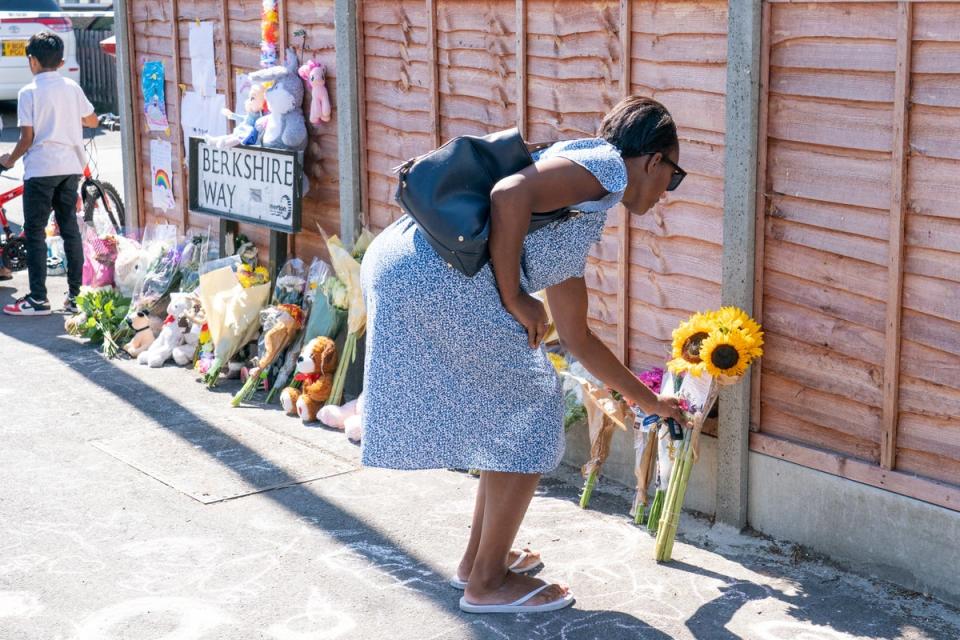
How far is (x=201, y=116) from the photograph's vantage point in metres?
8.02

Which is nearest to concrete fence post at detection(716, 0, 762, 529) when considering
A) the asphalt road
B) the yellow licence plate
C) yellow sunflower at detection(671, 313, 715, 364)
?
yellow sunflower at detection(671, 313, 715, 364)

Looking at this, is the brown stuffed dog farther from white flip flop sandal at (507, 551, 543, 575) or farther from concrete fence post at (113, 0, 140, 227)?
concrete fence post at (113, 0, 140, 227)

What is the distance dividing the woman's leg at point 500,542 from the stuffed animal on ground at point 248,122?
3.70 metres

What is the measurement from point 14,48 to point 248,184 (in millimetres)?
13201

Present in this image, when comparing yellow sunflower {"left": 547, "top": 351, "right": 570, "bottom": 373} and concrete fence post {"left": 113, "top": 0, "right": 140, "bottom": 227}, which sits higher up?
concrete fence post {"left": 113, "top": 0, "right": 140, "bottom": 227}

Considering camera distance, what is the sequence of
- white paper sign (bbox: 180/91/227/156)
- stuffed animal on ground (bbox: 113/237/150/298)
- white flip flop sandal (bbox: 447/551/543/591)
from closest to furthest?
white flip flop sandal (bbox: 447/551/543/591)
white paper sign (bbox: 180/91/227/156)
stuffed animal on ground (bbox: 113/237/150/298)

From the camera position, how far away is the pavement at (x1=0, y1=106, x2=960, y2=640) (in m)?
3.97

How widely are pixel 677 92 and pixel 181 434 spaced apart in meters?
2.87

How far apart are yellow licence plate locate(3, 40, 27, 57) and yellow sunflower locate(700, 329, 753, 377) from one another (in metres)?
16.6

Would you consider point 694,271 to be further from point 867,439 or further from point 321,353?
point 321,353

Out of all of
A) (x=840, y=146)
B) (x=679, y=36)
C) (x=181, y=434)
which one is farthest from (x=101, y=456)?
(x=840, y=146)

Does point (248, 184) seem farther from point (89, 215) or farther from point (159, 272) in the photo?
point (89, 215)

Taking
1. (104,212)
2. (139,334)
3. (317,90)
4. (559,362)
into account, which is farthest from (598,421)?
(104,212)

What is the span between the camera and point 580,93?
17.0 ft
